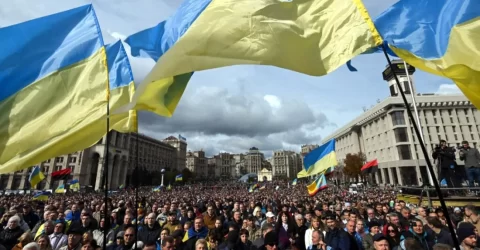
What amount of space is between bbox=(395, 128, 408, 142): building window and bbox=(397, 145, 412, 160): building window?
1691 millimetres

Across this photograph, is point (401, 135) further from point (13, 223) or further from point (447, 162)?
point (13, 223)

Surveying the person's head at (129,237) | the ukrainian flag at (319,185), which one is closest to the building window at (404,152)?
the ukrainian flag at (319,185)

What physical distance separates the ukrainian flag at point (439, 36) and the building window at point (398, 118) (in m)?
71.7

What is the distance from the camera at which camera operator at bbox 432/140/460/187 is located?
1309 centimetres

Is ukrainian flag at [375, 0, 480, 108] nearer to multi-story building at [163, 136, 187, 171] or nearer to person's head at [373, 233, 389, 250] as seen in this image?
person's head at [373, 233, 389, 250]

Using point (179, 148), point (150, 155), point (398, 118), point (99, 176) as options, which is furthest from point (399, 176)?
point (179, 148)

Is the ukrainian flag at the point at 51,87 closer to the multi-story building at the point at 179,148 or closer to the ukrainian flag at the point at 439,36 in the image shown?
the ukrainian flag at the point at 439,36

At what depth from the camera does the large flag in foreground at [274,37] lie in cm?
338

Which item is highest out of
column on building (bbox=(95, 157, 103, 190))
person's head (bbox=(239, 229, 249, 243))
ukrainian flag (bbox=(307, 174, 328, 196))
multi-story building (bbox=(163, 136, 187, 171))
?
multi-story building (bbox=(163, 136, 187, 171))

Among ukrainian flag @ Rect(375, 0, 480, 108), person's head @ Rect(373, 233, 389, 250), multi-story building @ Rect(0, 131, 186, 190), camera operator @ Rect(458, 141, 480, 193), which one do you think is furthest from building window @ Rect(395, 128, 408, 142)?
ukrainian flag @ Rect(375, 0, 480, 108)

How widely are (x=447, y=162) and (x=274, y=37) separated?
46.3 feet

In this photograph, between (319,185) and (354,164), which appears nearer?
(319,185)

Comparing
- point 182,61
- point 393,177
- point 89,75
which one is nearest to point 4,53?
point 89,75

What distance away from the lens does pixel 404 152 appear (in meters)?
64.4
